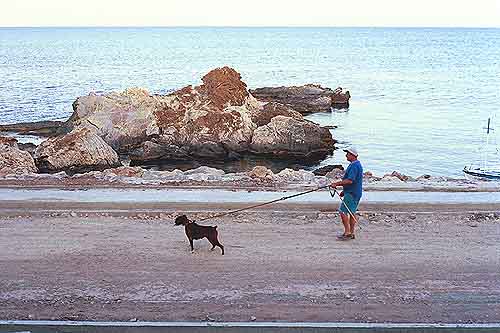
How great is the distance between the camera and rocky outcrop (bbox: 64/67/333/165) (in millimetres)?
30188

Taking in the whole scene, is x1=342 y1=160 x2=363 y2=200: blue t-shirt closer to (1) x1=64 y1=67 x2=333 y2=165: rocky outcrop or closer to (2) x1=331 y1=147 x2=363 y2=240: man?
(2) x1=331 y1=147 x2=363 y2=240: man

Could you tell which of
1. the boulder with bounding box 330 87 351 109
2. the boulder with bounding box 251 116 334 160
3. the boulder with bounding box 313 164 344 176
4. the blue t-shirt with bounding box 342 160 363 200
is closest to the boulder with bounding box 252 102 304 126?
the boulder with bounding box 251 116 334 160

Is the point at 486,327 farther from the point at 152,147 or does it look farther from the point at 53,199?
the point at 152,147

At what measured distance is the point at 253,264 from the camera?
33.7 ft

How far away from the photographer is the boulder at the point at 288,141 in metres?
30.4

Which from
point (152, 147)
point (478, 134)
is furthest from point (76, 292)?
point (478, 134)

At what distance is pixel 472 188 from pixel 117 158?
50.9ft

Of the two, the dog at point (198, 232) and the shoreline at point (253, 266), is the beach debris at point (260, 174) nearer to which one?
the shoreline at point (253, 266)

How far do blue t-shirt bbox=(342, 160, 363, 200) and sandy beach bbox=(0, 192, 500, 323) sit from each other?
87 centimetres

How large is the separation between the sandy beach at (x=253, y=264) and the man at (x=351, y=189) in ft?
1.10

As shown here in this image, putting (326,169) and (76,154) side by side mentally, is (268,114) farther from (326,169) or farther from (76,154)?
(76,154)

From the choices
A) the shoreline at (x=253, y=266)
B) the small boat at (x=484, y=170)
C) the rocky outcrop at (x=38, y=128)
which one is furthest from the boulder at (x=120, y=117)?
the shoreline at (x=253, y=266)

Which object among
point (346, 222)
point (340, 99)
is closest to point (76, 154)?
point (346, 222)

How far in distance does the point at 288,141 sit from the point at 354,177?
1974 centimetres
